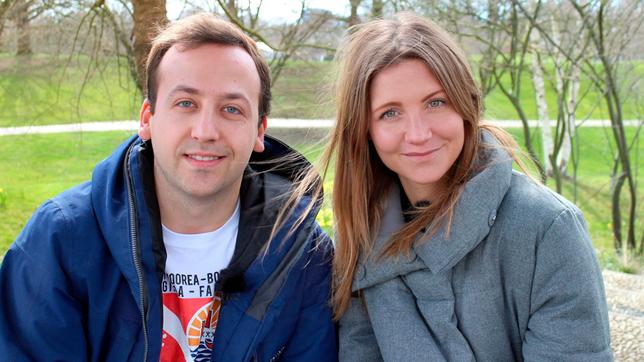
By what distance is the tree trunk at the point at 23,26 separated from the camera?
261 inches

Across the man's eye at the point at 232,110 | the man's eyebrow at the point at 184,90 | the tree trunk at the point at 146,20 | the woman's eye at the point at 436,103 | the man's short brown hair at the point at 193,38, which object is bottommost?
the man's eye at the point at 232,110

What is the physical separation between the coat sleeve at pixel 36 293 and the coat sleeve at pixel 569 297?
5.02ft

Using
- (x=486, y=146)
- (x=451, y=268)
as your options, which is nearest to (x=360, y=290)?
(x=451, y=268)

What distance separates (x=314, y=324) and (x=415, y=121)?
0.88m

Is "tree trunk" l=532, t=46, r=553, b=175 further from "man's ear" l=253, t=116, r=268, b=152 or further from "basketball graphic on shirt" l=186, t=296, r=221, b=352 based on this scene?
"basketball graphic on shirt" l=186, t=296, r=221, b=352

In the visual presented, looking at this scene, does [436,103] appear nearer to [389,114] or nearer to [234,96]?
[389,114]

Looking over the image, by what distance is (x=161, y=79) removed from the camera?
2342mm

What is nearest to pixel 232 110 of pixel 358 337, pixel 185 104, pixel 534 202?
pixel 185 104

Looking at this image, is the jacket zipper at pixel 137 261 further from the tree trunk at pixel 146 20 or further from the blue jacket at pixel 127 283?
the tree trunk at pixel 146 20

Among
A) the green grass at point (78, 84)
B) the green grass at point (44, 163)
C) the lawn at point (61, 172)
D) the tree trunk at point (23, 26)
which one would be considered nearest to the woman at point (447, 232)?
the green grass at point (78, 84)

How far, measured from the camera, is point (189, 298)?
2.34 meters

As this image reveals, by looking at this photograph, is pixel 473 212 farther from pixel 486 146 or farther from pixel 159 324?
pixel 159 324

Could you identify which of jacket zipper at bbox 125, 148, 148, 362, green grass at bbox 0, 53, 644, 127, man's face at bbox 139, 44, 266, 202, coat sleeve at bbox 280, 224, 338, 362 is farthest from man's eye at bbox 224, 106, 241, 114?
green grass at bbox 0, 53, 644, 127

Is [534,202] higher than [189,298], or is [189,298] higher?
[534,202]
